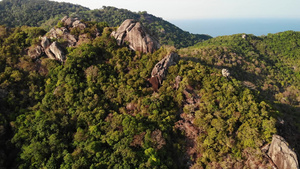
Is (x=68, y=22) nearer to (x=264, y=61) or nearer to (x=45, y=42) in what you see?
(x=45, y=42)

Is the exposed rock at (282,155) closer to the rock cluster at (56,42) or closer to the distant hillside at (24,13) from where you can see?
the rock cluster at (56,42)

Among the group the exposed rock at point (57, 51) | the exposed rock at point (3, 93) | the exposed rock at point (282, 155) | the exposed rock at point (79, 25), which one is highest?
the exposed rock at point (79, 25)

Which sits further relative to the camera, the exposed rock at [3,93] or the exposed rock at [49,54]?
the exposed rock at [49,54]

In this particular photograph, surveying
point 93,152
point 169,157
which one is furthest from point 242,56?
point 93,152

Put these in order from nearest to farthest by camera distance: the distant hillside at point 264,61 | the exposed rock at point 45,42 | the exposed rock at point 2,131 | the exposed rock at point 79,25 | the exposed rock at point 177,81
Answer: the exposed rock at point 2,131 < the exposed rock at point 177,81 < the exposed rock at point 45,42 < the exposed rock at point 79,25 < the distant hillside at point 264,61

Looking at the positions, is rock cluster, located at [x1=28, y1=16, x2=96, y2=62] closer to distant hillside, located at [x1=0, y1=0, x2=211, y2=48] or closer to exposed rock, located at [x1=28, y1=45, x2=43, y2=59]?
exposed rock, located at [x1=28, y1=45, x2=43, y2=59]

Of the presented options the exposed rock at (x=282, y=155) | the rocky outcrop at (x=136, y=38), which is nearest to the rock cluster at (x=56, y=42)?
the rocky outcrop at (x=136, y=38)

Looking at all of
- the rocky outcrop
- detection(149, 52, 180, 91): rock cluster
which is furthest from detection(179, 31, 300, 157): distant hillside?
detection(149, 52, 180, 91): rock cluster

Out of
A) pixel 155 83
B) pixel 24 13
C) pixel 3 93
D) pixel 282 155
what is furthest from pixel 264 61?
pixel 24 13
